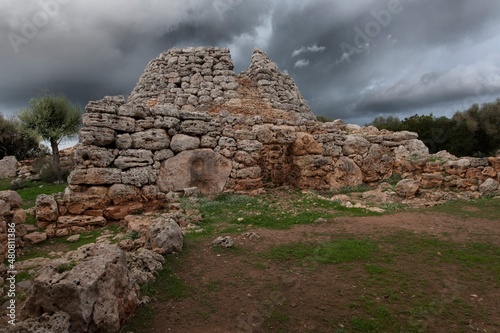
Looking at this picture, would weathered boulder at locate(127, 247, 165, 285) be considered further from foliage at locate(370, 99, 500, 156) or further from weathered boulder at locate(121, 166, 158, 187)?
foliage at locate(370, 99, 500, 156)

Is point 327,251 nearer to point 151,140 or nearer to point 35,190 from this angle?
point 151,140

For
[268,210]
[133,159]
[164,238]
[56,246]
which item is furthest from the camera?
[133,159]

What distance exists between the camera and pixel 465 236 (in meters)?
7.07

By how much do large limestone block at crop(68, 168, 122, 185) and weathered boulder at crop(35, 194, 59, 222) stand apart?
3.11 feet

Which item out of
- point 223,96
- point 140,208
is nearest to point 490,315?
point 140,208

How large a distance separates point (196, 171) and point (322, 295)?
7772mm

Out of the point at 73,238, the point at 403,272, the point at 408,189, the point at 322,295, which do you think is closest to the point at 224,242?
the point at 322,295

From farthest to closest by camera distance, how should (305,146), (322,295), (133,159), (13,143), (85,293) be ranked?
(13,143) → (305,146) → (133,159) → (322,295) → (85,293)

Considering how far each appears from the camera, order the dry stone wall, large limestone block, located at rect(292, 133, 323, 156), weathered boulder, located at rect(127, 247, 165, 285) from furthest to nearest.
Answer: large limestone block, located at rect(292, 133, 323, 156)
the dry stone wall
weathered boulder, located at rect(127, 247, 165, 285)

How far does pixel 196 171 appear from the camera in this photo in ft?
38.3

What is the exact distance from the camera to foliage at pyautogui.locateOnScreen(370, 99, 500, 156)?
27641 mm

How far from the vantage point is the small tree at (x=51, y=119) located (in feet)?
57.4

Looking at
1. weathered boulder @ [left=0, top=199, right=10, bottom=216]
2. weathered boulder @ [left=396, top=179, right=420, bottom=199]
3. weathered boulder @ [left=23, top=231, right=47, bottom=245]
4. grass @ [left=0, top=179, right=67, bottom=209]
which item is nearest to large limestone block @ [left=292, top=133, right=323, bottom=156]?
weathered boulder @ [left=396, top=179, right=420, bottom=199]

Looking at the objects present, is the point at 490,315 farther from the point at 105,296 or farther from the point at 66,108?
the point at 66,108
